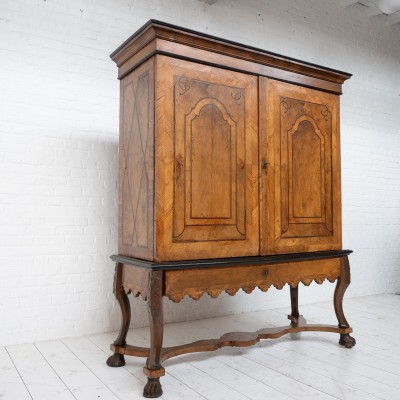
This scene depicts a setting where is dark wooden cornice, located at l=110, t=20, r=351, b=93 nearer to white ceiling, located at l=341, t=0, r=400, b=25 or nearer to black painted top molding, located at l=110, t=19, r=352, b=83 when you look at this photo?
black painted top molding, located at l=110, t=19, r=352, b=83

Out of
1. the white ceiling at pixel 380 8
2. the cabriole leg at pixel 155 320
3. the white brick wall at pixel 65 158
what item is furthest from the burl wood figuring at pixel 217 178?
the white ceiling at pixel 380 8

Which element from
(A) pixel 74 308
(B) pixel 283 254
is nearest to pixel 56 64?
(A) pixel 74 308

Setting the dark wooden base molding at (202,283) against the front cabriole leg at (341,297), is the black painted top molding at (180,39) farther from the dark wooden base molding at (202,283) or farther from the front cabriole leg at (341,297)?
the front cabriole leg at (341,297)

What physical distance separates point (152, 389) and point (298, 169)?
5.76 feet

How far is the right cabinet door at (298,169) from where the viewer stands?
3016 millimetres

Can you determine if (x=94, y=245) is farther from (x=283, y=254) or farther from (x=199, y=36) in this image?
(x=199, y=36)

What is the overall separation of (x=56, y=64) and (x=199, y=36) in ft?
4.69

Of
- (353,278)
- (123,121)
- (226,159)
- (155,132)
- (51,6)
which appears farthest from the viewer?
(353,278)

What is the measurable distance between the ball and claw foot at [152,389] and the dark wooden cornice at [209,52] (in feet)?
6.12

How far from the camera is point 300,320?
3.65 metres

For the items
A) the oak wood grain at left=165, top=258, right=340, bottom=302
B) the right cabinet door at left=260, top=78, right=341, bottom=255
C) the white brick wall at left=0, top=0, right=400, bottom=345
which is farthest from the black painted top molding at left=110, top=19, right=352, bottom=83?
the oak wood grain at left=165, top=258, right=340, bottom=302

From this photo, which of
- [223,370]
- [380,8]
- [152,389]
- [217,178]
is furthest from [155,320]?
[380,8]

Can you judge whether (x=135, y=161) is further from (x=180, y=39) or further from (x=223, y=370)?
(x=223, y=370)

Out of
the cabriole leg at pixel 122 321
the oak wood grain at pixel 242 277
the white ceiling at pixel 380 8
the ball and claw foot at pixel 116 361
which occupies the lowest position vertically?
the ball and claw foot at pixel 116 361
